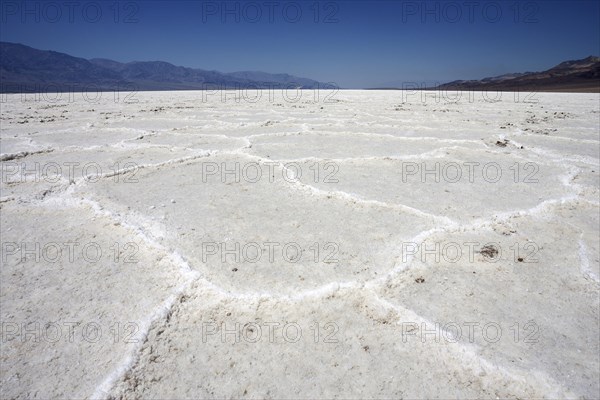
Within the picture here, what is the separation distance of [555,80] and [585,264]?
3552 centimetres

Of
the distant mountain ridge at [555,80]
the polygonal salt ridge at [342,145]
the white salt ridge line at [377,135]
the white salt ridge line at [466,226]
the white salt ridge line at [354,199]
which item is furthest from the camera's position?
the distant mountain ridge at [555,80]

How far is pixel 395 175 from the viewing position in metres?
3.00

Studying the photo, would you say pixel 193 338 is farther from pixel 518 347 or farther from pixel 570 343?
pixel 570 343

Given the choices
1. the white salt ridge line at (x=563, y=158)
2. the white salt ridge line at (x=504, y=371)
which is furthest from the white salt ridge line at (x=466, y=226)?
the white salt ridge line at (x=563, y=158)

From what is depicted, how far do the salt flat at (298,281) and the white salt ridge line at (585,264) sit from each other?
0.01 m

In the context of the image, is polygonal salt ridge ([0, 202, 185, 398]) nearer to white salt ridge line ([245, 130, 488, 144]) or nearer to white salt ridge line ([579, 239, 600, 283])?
white salt ridge line ([579, 239, 600, 283])

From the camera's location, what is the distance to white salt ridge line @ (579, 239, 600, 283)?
5.17 feet

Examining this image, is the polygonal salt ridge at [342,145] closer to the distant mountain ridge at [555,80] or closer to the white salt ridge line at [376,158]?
the white salt ridge line at [376,158]

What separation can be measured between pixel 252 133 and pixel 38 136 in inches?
113

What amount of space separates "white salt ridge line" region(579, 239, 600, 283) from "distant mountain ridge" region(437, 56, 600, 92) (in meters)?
26.6

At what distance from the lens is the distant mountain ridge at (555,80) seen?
25.0 meters

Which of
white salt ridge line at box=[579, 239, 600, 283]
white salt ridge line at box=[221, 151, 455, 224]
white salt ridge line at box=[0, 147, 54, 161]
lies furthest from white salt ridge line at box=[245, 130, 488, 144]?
white salt ridge line at box=[579, 239, 600, 283]

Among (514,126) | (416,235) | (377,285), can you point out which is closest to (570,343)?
(377,285)

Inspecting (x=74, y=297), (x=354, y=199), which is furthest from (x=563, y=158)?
(x=74, y=297)
